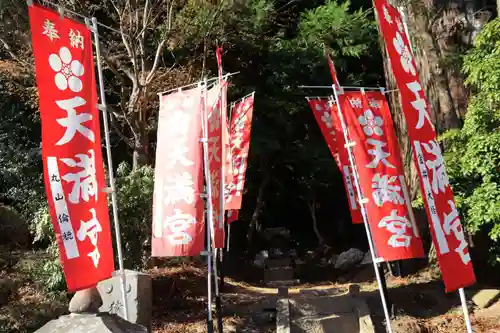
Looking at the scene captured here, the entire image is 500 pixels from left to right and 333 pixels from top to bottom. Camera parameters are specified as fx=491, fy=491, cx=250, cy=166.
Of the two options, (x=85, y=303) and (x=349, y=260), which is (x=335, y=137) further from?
(x=349, y=260)

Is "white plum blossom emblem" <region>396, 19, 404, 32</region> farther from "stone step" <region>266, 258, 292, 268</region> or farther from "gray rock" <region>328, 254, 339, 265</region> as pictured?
"stone step" <region>266, 258, 292, 268</region>

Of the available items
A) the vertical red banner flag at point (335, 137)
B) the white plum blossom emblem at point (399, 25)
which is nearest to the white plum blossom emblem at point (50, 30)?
the white plum blossom emblem at point (399, 25)

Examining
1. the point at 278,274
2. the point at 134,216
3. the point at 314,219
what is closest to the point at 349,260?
the point at 278,274

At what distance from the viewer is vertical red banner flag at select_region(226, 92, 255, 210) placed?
10.4 m

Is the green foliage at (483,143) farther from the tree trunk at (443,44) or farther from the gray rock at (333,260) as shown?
the gray rock at (333,260)

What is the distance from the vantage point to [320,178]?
18625mm

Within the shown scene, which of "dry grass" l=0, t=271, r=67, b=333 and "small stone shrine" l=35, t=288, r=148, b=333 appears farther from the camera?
"dry grass" l=0, t=271, r=67, b=333

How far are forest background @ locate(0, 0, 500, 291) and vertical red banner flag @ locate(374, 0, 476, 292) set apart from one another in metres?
2.26

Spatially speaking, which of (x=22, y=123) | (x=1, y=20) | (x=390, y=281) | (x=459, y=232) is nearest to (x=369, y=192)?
(x=459, y=232)

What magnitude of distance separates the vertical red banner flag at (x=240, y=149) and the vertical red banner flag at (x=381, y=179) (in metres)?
3.18

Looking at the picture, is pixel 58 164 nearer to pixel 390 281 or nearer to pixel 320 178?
pixel 390 281

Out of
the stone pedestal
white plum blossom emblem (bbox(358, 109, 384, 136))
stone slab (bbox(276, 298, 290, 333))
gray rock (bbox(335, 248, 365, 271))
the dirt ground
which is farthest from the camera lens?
gray rock (bbox(335, 248, 365, 271))

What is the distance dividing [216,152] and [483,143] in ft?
13.5

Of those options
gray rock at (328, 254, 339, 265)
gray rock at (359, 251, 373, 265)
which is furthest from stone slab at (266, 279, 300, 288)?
gray rock at (359, 251, 373, 265)
